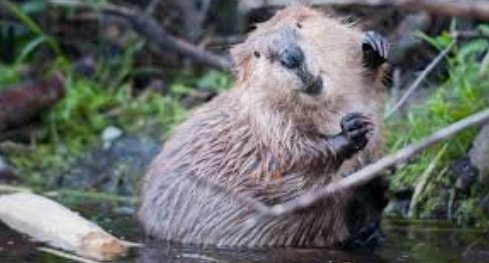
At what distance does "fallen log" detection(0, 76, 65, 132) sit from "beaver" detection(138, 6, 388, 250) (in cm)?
197

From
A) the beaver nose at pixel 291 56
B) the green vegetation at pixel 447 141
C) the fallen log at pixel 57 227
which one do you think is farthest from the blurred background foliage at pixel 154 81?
the fallen log at pixel 57 227

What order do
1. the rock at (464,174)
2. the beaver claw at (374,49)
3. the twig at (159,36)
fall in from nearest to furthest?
the beaver claw at (374,49)
the rock at (464,174)
the twig at (159,36)

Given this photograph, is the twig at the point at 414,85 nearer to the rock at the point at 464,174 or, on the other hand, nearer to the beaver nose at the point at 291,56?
the rock at the point at 464,174

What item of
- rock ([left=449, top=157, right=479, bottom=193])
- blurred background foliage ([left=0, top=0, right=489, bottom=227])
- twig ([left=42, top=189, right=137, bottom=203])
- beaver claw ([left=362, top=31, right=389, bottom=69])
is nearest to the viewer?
beaver claw ([left=362, top=31, right=389, bottom=69])

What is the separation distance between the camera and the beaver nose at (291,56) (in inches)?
128

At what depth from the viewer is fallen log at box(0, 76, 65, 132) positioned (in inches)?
220

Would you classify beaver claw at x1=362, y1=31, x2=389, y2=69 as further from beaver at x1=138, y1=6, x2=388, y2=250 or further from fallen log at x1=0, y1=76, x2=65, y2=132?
fallen log at x1=0, y1=76, x2=65, y2=132

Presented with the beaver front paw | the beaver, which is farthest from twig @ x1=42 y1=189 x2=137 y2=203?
the beaver front paw

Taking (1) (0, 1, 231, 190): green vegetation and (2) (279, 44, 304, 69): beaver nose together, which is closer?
(2) (279, 44, 304, 69): beaver nose

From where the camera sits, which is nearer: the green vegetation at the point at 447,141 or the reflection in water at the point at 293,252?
the reflection in water at the point at 293,252

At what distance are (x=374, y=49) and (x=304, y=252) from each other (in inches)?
24.8

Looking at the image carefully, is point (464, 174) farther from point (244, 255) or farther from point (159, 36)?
point (159, 36)

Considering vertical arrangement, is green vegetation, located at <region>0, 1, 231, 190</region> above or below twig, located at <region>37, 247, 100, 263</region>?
above

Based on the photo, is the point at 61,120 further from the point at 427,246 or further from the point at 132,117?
the point at 427,246
